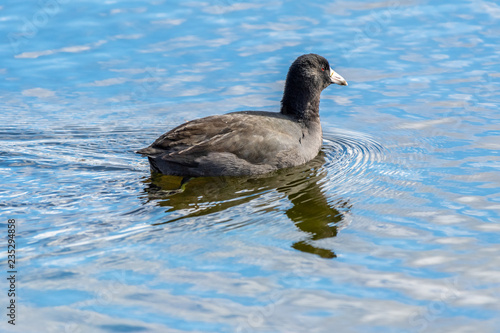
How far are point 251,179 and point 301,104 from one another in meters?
1.51

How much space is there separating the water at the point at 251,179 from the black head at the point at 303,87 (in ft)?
2.22

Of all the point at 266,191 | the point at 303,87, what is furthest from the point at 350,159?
the point at 266,191

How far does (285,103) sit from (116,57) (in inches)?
154

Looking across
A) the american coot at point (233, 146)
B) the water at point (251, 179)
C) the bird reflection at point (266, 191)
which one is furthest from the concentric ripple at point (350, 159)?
the american coot at point (233, 146)

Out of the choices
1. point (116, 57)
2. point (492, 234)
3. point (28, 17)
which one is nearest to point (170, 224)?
point (492, 234)

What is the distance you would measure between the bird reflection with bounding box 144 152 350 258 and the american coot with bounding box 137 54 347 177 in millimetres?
131

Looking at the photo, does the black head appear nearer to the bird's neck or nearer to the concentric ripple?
the bird's neck

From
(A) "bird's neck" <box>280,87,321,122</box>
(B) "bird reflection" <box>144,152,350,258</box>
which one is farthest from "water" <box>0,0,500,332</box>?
(A) "bird's neck" <box>280,87,321,122</box>

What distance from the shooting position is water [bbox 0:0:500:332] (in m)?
5.48

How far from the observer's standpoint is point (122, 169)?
8.40 meters

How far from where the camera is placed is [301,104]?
918 centimetres

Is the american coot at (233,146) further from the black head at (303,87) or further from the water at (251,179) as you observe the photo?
the black head at (303,87)

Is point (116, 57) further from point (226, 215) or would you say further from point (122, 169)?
point (226, 215)

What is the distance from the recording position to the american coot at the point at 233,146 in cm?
805
